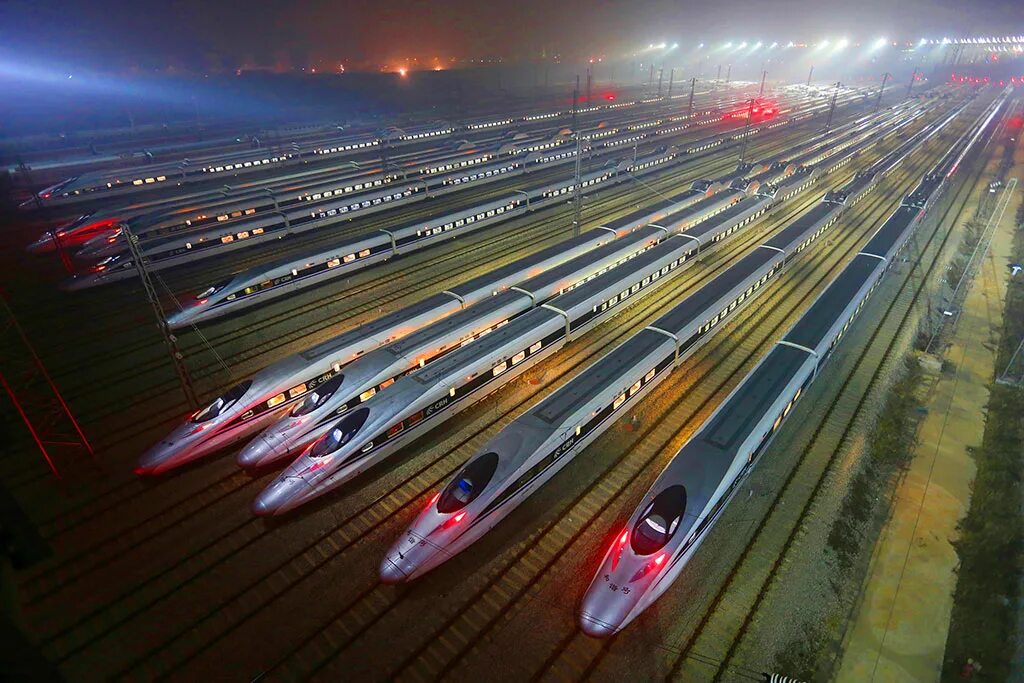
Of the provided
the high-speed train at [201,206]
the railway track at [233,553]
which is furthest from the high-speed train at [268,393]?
the high-speed train at [201,206]

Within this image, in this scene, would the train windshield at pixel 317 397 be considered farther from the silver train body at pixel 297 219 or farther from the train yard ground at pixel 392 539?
the silver train body at pixel 297 219

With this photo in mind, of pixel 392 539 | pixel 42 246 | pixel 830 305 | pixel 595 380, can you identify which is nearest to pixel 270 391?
pixel 392 539

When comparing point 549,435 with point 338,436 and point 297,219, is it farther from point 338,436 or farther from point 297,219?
point 297,219

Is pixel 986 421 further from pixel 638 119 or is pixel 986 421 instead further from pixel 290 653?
pixel 638 119

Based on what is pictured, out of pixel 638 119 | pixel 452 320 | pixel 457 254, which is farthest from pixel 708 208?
pixel 638 119

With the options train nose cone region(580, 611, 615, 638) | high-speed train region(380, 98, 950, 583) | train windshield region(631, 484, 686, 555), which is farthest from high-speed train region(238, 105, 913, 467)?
train nose cone region(580, 611, 615, 638)
